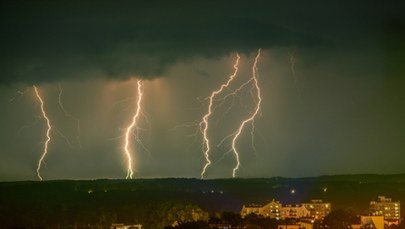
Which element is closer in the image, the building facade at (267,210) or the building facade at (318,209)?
the building facade at (267,210)

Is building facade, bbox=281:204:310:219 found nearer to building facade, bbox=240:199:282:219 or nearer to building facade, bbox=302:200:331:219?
building facade, bbox=240:199:282:219

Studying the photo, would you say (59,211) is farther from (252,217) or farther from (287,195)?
(287,195)

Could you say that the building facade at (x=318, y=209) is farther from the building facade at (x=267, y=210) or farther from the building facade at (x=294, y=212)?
the building facade at (x=267, y=210)

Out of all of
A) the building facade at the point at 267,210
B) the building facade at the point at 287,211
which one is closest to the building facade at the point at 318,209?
the building facade at the point at 287,211

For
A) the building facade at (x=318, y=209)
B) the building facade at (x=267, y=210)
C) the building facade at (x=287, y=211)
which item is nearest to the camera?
the building facade at (x=287, y=211)

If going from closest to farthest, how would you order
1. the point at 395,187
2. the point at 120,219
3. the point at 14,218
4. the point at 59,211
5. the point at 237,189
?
the point at 14,218 < the point at 120,219 < the point at 59,211 < the point at 395,187 < the point at 237,189

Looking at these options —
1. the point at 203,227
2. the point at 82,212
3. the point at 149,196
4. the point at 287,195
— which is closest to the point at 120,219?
the point at 82,212

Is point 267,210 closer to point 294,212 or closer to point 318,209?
point 294,212

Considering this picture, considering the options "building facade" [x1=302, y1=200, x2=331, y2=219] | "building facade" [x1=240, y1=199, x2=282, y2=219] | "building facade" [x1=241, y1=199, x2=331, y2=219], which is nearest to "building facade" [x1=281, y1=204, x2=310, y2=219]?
"building facade" [x1=241, y1=199, x2=331, y2=219]

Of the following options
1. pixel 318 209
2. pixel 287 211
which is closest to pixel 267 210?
pixel 287 211

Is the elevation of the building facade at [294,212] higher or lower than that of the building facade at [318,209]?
lower

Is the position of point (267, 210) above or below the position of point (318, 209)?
below
